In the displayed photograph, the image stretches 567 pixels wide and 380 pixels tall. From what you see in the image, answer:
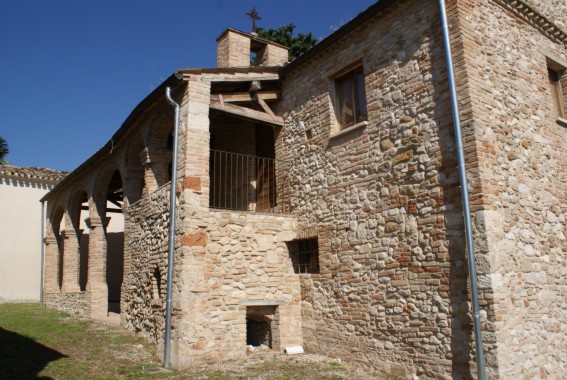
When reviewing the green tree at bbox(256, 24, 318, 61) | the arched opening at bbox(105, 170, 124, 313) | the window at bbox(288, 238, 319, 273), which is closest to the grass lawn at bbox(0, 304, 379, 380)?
the window at bbox(288, 238, 319, 273)

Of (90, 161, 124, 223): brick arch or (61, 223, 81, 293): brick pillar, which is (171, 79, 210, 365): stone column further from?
(61, 223, 81, 293): brick pillar

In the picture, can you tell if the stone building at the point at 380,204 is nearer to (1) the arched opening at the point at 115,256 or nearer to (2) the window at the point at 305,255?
(2) the window at the point at 305,255

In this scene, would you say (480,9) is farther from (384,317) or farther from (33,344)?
(33,344)

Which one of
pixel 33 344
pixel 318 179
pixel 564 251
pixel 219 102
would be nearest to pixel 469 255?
pixel 564 251

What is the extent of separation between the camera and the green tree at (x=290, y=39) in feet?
74.4

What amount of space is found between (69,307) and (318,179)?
10233 millimetres

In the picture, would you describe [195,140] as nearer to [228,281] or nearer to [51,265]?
[228,281]

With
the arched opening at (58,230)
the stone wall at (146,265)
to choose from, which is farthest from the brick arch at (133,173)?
the arched opening at (58,230)

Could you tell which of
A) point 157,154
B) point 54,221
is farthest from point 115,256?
point 157,154

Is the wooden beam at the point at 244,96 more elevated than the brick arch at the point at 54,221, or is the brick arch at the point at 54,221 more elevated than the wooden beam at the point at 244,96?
the wooden beam at the point at 244,96

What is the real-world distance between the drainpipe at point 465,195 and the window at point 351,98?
1.94 meters

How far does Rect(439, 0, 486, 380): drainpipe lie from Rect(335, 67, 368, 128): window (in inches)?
76.6

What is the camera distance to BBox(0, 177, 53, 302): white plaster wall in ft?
59.7

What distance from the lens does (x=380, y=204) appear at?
7.25 m
